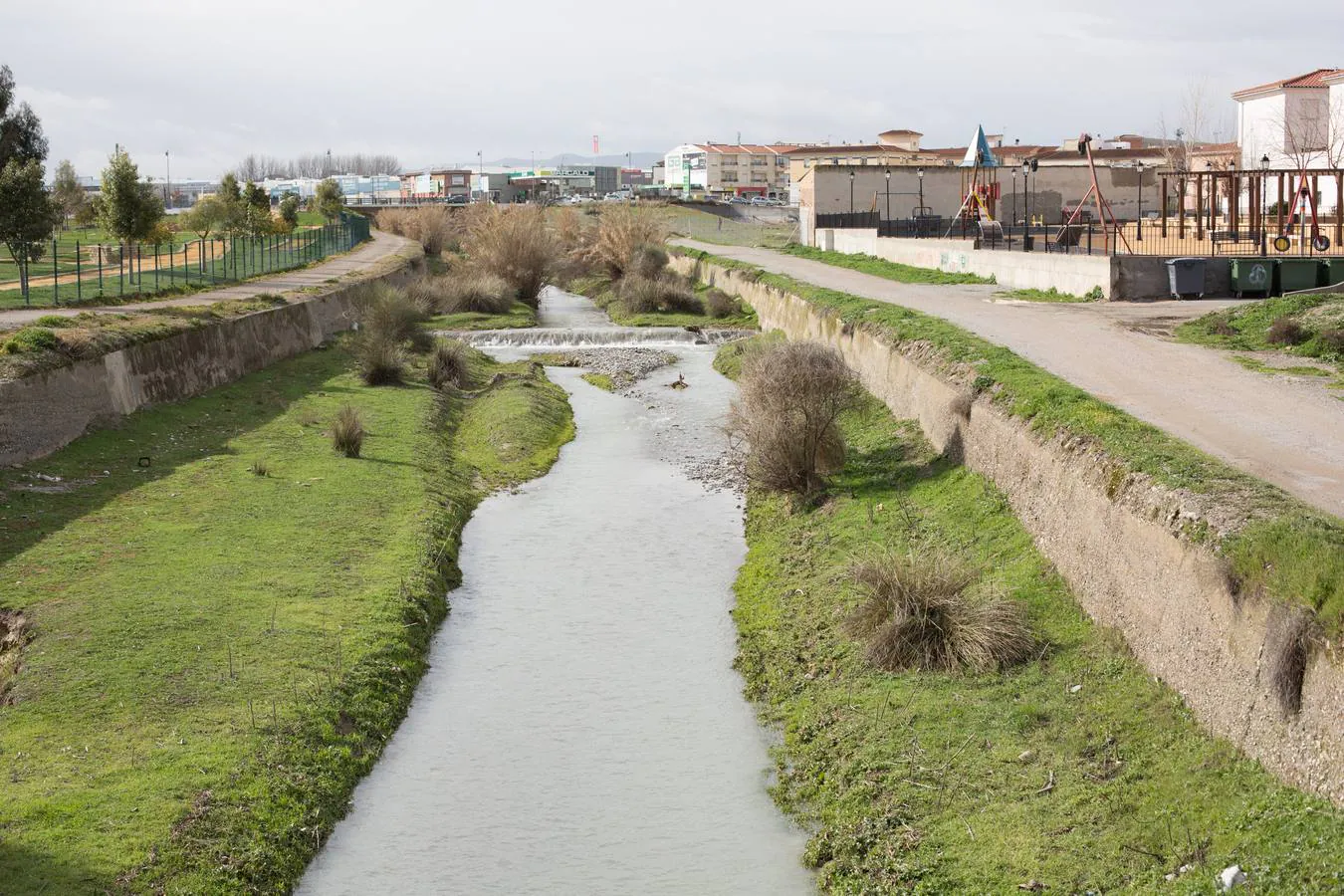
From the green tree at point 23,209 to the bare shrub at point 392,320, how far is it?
303 inches

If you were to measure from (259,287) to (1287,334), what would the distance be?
30226mm

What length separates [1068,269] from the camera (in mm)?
30703

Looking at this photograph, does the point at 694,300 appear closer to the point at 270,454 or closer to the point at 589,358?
the point at 589,358

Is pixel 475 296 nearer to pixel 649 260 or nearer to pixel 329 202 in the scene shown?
pixel 649 260

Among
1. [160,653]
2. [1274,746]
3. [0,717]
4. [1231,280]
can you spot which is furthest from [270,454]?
[1231,280]

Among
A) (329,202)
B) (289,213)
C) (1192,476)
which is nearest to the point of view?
(1192,476)

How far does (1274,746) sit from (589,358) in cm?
3197

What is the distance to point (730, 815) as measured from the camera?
11234 mm

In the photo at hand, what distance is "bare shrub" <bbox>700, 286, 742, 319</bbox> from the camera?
47.3 m

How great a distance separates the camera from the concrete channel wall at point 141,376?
19406mm

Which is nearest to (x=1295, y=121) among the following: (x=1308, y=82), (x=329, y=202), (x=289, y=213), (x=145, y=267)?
(x=1308, y=82)

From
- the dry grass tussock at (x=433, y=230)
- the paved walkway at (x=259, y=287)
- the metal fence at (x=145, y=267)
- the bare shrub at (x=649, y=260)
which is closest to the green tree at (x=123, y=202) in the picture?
the metal fence at (x=145, y=267)

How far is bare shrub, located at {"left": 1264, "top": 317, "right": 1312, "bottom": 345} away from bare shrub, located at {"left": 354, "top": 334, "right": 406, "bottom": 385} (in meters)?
18.4

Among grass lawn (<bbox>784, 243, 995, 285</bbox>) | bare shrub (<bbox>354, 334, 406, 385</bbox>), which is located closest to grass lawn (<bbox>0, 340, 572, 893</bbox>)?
bare shrub (<bbox>354, 334, 406, 385</bbox>)
